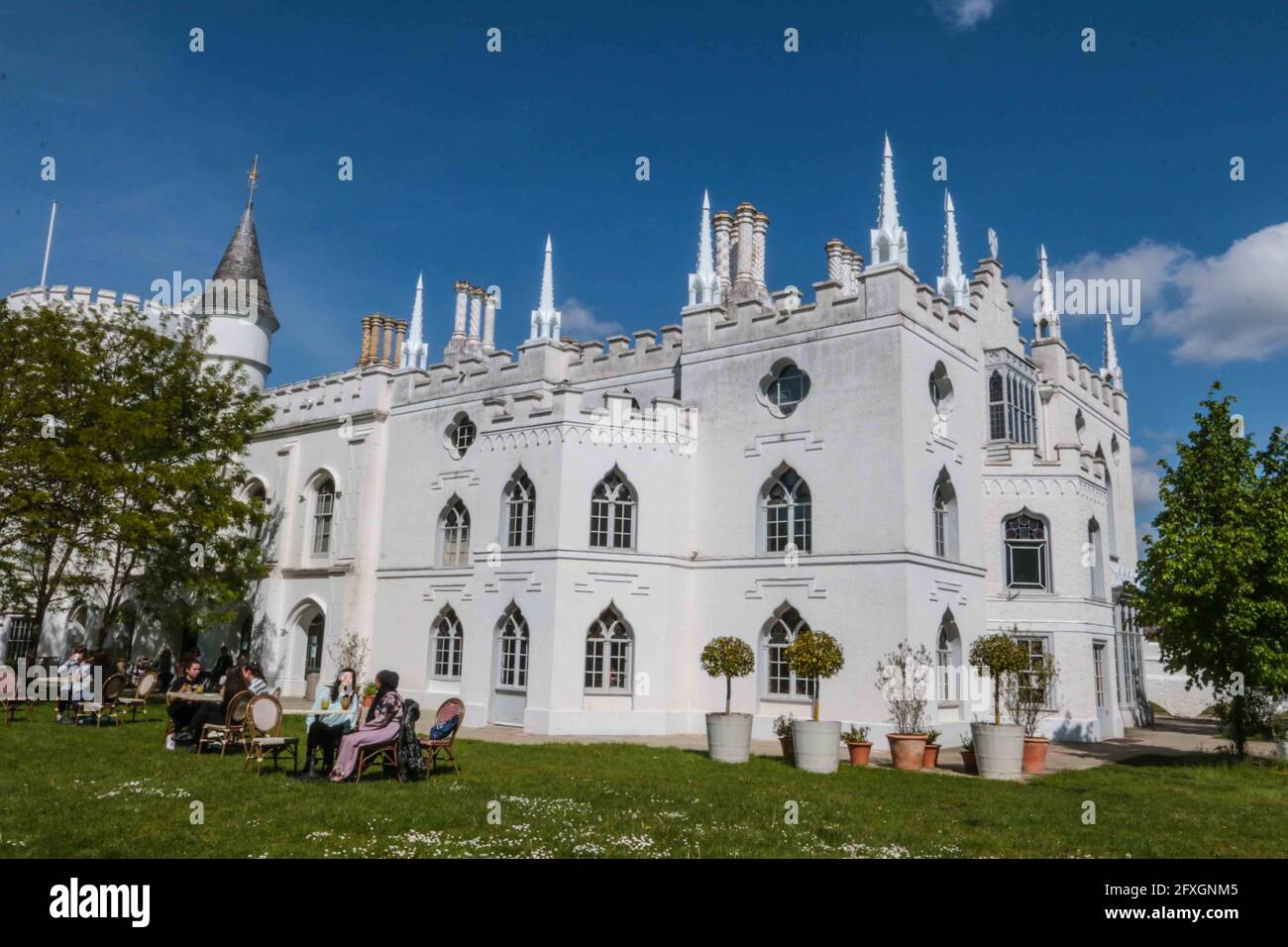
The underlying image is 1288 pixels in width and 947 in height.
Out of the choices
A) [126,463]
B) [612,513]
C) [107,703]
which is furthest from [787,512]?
[126,463]

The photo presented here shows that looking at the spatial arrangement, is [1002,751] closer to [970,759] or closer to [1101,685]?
[970,759]

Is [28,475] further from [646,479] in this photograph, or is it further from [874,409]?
[874,409]

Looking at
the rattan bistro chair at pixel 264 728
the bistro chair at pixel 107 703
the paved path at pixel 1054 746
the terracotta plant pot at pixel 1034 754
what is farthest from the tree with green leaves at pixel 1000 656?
the bistro chair at pixel 107 703

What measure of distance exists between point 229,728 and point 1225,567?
16.8 meters

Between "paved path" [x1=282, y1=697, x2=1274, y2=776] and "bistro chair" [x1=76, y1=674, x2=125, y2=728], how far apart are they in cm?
672

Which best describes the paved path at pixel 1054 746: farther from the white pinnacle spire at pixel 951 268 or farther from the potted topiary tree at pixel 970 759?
the white pinnacle spire at pixel 951 268

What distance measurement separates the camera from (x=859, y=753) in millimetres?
16531

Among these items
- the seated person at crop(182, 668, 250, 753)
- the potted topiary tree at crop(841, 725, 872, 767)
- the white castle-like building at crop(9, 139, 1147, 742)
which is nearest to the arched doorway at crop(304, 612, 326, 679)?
the white castle-like building at crop(9, 139, 1147, 742)

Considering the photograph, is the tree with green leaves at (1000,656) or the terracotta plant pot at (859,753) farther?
the tree with green leaves at (1000,656)

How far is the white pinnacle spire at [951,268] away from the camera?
24359mm

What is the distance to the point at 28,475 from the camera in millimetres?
22250

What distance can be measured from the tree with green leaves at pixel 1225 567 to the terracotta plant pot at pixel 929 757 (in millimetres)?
4902

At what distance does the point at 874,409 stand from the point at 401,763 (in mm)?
12842
